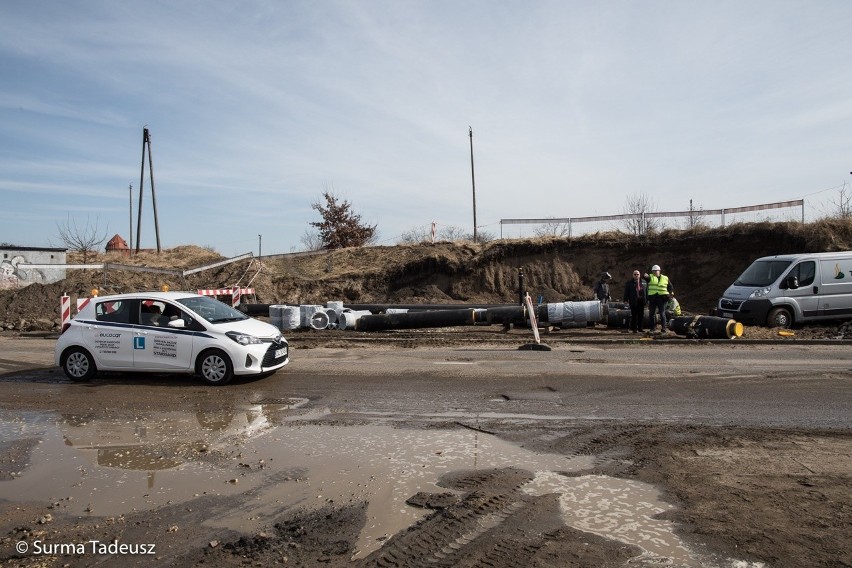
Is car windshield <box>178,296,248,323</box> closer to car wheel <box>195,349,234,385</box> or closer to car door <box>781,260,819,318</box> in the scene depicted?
car wheel <box>195,349,234,385</box>

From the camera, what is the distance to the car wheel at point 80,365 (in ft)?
36.2

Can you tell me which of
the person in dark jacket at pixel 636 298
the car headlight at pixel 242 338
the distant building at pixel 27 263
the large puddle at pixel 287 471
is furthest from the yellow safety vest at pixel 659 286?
the distant building at pixel 27 263

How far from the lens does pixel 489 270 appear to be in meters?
29.3

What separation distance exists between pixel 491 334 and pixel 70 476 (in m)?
12.8

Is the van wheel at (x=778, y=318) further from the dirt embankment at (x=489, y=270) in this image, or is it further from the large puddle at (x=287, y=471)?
the large puddle at (x=287, y=471)

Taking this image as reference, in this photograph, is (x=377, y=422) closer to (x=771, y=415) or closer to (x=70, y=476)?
(x=70, y=476)

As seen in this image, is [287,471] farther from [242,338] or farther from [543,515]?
[242,338]

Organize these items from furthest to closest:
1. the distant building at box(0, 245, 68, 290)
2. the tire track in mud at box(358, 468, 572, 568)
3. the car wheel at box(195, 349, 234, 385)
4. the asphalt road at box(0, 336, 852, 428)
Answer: the distant building at box(0, 245, 68, 290) → the car wheel at box(195, 349, 234, 385) → the asphalt road at box(0, 336, 852, 428) → the tire track in mud at box(358, 468, 572, 568)

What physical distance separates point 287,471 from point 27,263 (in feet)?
105

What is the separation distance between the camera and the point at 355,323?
758 inches

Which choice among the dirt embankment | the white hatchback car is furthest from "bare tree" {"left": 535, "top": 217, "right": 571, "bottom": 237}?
the white hatchback car

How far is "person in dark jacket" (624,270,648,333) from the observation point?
58.1 feet

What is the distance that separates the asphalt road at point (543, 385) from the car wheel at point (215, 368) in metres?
0.19

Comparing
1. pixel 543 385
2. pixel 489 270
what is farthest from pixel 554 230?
pixel 543 385
